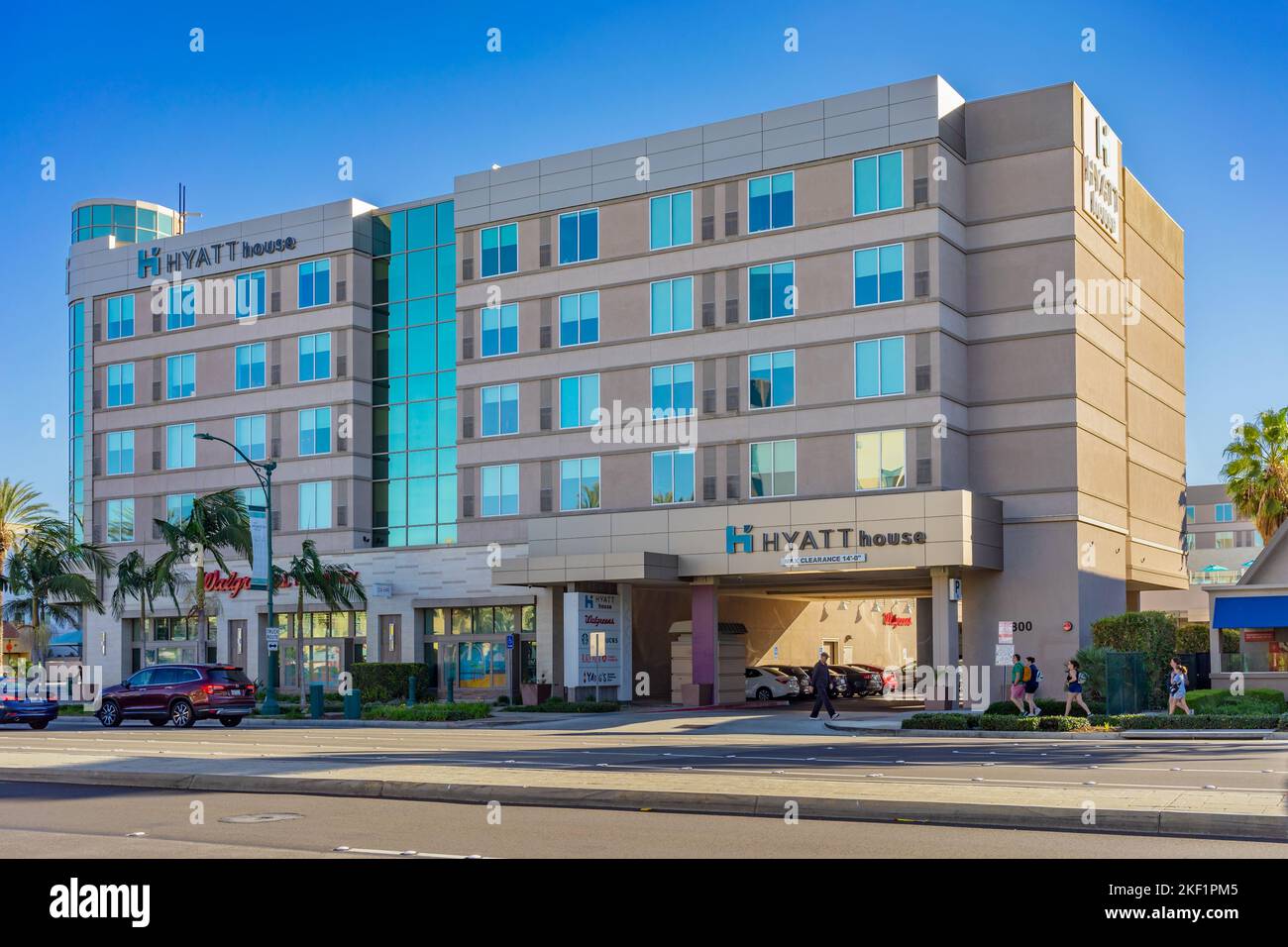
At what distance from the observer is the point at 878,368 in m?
46.0

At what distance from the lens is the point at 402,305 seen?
59.8 m

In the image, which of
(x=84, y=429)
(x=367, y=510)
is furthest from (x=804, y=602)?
(x=84, y=429)

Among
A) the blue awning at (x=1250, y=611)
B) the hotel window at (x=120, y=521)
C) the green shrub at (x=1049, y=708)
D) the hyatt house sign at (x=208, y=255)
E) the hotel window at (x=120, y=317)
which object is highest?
the hyatt house sign at (x=208, y=255)

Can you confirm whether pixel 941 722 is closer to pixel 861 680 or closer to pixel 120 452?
pixel 861 680

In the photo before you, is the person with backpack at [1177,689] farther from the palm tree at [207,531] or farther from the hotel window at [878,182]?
the palm tree at [207,531]

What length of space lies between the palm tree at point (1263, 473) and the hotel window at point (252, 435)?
135 feet

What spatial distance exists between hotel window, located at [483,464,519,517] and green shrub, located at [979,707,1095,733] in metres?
25.2

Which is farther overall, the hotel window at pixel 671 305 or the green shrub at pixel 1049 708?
the hotel window at pixel 671 305

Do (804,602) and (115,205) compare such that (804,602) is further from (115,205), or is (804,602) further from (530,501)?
(115,205)

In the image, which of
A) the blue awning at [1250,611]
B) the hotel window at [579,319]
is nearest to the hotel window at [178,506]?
the hotel window at [579,319]

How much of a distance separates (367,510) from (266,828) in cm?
4582

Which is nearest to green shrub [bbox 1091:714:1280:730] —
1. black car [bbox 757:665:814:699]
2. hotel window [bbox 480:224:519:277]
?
black car [bbox 757:665:814:699]

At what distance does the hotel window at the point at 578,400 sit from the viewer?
169ft

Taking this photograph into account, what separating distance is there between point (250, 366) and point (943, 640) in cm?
3361
